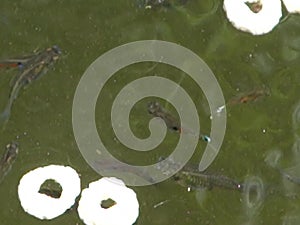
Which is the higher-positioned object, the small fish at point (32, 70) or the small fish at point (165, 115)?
the small fish at point (32, 70)

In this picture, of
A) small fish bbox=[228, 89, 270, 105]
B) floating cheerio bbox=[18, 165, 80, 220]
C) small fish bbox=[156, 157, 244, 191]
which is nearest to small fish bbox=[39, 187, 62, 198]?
floating cheerio bbox=[18, 165, 80, 220]

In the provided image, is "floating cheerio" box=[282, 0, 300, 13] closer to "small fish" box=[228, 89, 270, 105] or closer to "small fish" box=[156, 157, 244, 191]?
"small fish" box=[228, 89, 270, 105]

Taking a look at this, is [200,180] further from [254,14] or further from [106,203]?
[254,14]

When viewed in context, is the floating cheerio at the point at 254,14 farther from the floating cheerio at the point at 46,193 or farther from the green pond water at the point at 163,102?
the floating cheerio at the point at 46,193

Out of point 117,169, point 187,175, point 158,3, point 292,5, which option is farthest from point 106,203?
point 292,5

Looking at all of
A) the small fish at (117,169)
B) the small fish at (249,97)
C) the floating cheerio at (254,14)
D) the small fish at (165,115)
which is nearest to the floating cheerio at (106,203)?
the small fish at (117,169)

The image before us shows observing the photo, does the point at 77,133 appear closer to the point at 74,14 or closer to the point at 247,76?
the point at 74,14

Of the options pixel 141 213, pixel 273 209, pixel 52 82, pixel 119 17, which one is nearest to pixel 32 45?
pixel 52 82
